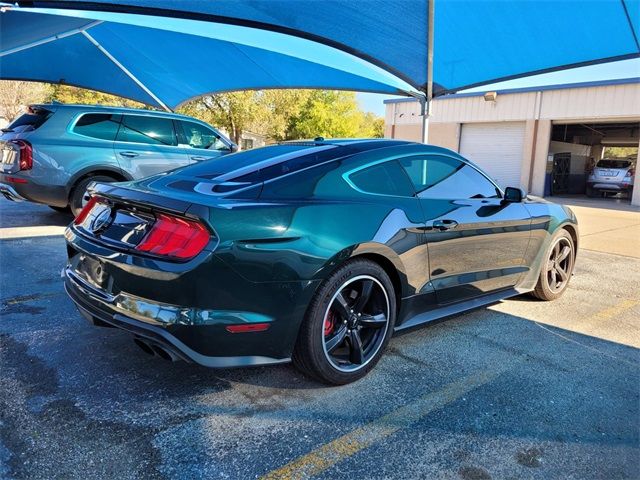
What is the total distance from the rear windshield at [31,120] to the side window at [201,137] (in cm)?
208

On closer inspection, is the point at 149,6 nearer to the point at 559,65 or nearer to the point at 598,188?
the point at 559,65

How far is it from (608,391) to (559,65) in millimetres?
7152

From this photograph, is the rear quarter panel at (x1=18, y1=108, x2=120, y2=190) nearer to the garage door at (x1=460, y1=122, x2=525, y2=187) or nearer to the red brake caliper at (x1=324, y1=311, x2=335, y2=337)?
the red brake caliper at (x1=324, y1=311, x2=335, y2=337)

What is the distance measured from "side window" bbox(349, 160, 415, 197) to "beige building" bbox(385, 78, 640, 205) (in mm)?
19625

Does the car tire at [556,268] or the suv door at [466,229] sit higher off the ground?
the suv door at [466,229]

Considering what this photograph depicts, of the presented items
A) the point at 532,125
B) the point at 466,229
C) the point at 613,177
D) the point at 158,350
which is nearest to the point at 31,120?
the point at 158,350

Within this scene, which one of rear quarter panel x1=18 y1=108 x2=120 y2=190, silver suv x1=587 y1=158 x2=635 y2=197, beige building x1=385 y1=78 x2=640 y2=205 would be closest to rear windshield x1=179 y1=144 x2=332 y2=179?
rear quarter panel x1=18 y1=108 x2=120 y2=190

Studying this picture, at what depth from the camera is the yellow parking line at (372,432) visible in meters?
2.17

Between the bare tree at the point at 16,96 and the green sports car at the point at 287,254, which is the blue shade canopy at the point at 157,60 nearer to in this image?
the green sports car at the point at 287,254

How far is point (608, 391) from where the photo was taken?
3.03 metres

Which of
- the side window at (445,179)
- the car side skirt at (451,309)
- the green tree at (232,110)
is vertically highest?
the green tree at (232,110)

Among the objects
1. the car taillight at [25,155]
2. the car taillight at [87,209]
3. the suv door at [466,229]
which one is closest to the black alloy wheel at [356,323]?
A: the suv door at [466,229]

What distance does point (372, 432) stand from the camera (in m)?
2.48

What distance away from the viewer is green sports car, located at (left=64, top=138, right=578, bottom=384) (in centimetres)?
243
